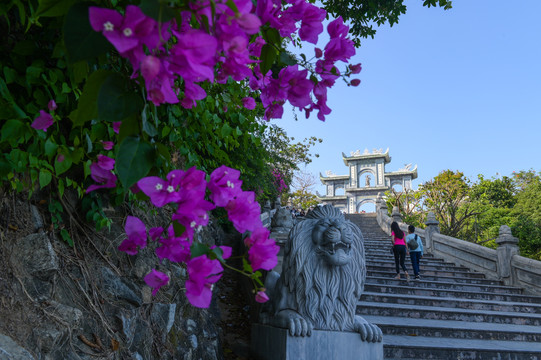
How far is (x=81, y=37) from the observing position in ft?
1.94

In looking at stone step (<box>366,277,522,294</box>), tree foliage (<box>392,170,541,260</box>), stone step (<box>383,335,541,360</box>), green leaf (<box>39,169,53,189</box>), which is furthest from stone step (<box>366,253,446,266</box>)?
green leaf (<box>39,169,53,189</box>)

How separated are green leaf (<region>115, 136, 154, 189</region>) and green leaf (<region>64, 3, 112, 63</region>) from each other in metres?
0.15

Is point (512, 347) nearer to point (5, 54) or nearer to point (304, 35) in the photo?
point (304, 35)

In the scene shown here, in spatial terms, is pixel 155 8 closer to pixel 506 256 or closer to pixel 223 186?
pixel 223 186

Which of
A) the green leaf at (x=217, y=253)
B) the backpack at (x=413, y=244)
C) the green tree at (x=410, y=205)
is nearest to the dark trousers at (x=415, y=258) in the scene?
the backpack at (x=413, y=244)

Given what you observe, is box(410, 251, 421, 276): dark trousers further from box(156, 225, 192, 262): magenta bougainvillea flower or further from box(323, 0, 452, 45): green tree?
box(156, 225, 192, 262): magenta bougainvillea flower

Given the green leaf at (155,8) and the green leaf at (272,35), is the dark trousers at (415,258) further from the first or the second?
the green leaf at (155,8)

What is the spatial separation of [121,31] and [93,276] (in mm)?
2105

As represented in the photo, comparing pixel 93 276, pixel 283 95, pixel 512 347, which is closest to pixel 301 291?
pixel 93 276

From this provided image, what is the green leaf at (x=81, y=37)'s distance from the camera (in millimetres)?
578

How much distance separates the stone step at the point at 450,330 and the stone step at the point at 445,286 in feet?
6.40

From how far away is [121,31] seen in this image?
0.56 metres

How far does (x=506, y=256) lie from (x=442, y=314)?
13.4 ft

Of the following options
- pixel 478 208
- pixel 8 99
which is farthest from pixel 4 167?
pixel 478 208
